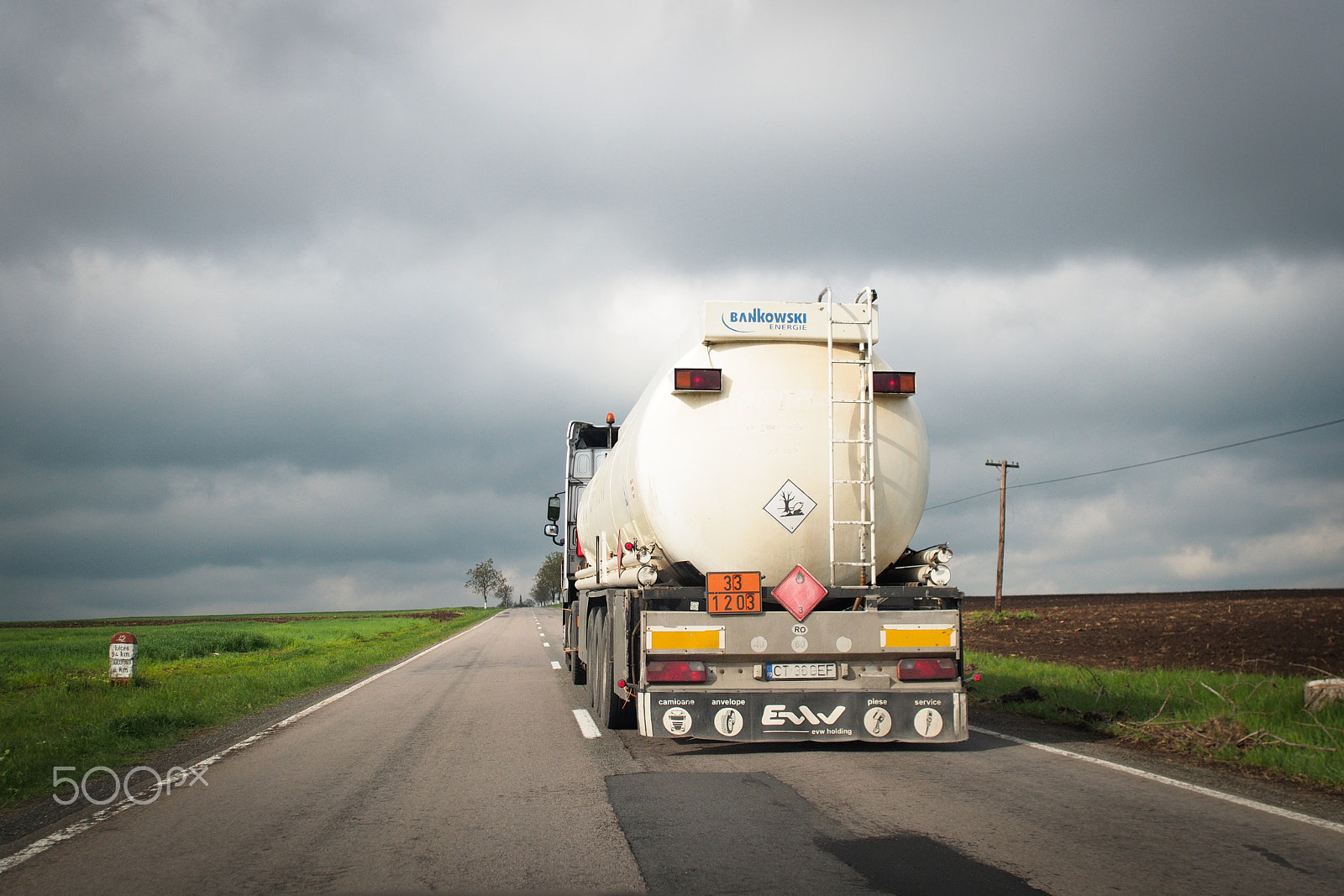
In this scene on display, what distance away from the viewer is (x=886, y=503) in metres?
7.64

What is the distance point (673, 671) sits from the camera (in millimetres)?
7281

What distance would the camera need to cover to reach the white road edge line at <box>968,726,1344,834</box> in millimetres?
5227

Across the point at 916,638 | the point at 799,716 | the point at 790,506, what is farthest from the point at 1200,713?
the point at 790,506

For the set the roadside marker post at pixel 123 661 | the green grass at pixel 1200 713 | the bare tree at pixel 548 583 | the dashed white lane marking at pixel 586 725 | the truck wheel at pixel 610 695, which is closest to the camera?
the green grass at pixel 1200 713

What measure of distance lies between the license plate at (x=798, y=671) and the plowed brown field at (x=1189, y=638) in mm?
10540

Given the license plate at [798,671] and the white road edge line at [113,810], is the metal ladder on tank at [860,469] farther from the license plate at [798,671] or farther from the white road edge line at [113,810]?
the white road edge line at [113,810]

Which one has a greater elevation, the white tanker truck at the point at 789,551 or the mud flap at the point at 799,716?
the white tanker truck at the point at 789,551

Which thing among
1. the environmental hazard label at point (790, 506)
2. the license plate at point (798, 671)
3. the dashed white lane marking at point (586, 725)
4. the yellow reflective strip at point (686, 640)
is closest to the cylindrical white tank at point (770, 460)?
the environmental hazard label at point (790, 506)

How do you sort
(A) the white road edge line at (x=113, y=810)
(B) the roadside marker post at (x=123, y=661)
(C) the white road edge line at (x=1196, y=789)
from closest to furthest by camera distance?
(A) the white road edge line at (x=113, y=810) < (C) the white road edge line at (x=1196, y=789) < (B) the roadside marker post at (x=123, y=661)

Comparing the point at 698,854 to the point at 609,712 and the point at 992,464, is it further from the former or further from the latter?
the point at 992,464

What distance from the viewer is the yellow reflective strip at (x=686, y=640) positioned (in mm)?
7273

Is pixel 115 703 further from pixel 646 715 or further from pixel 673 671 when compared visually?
pixel 673 671

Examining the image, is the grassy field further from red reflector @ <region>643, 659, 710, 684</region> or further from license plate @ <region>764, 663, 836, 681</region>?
license plate @ <region>764, 663, 836, 681</region>

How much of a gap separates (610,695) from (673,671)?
1.75 meters
